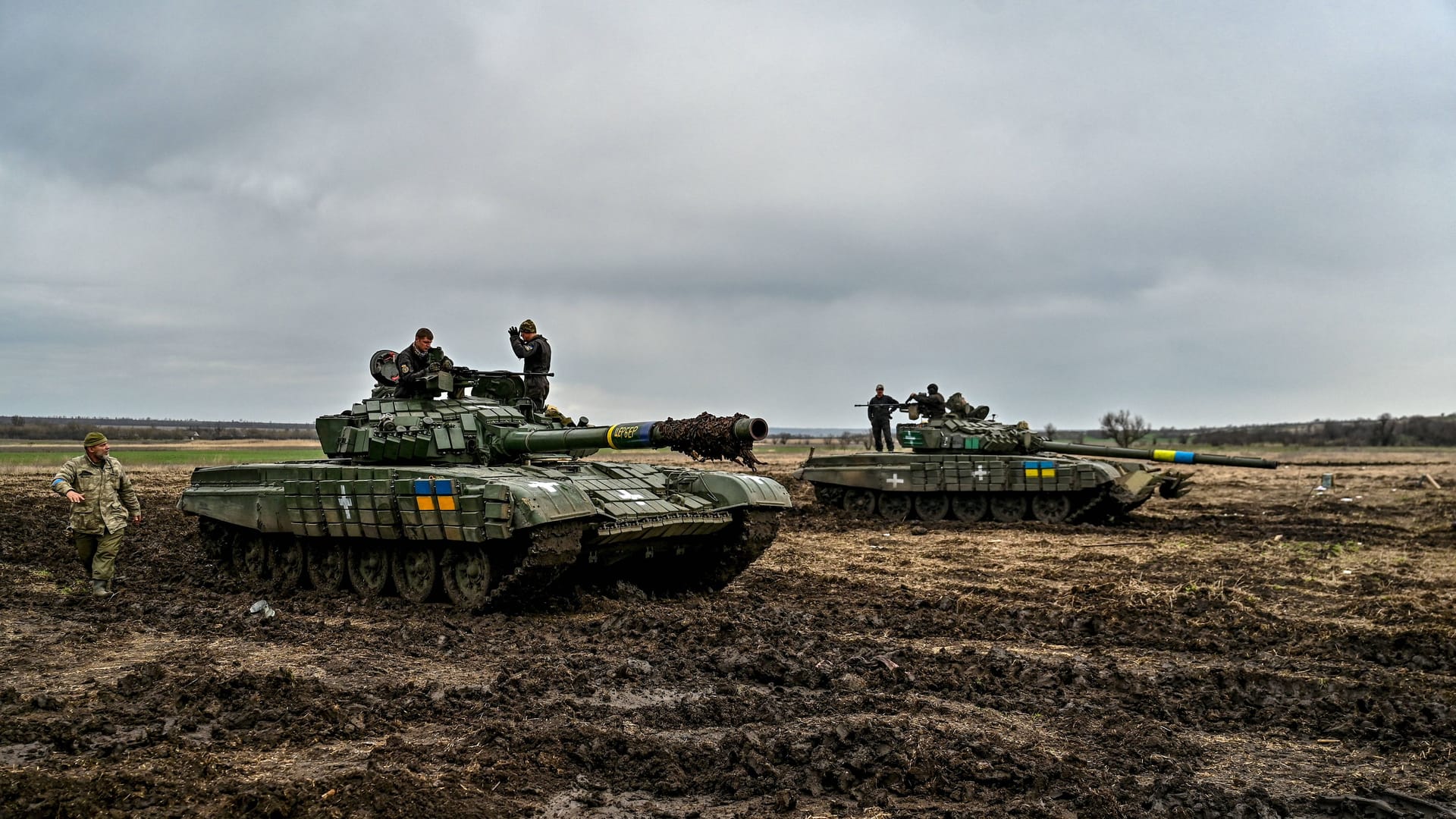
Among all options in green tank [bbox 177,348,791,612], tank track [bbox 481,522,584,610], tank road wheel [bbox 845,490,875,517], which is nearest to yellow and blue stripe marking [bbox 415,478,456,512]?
green tank [bbox 177,348,791,612]

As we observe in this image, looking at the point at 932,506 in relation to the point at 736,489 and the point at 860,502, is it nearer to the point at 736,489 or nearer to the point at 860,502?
the point at 860,502

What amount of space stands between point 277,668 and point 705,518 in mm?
4861

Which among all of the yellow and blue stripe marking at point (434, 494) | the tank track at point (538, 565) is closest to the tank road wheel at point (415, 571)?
the yellow and blue stripe marking at point (434, 494)

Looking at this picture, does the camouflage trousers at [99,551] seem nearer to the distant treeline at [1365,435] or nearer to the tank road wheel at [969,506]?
the tank road wheel at [969,506]

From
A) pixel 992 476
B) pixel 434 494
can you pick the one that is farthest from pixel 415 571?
pixel 992 476

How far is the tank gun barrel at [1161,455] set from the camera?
20.6m

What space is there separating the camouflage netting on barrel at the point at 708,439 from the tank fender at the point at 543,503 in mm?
1045

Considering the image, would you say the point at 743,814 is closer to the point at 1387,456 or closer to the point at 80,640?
the point at 80,640

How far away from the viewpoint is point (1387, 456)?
170 feet

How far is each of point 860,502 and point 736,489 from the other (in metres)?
12.2

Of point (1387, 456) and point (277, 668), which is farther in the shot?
point (1387, 456)

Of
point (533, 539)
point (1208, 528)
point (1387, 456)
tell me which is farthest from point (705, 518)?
point (1387, 456)

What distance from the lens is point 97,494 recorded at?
12336 millimetres

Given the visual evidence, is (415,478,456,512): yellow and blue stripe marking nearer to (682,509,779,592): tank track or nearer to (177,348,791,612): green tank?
(177,348,791,612): green tank
